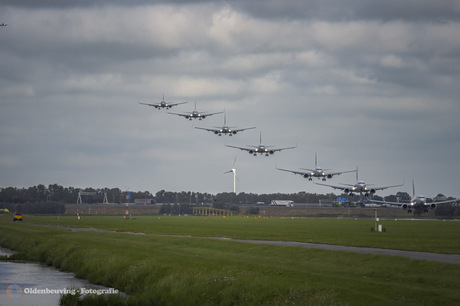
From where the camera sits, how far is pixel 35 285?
149 feet

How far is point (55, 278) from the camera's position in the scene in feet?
165

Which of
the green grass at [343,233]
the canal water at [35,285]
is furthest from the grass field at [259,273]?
the canal water at [35,285]

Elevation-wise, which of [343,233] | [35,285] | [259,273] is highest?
[343,233]

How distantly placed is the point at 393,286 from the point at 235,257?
62.7 ft

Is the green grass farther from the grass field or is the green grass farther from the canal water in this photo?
the canal water

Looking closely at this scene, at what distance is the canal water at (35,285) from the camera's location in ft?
131

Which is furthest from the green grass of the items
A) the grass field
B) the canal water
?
the canal water

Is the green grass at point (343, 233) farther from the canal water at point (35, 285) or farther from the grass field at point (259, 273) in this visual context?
the canal water at point (35, 285)

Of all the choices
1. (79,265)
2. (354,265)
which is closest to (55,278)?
(79,265)

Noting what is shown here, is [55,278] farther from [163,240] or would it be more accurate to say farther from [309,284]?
[309,284]

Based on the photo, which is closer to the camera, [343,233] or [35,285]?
[35,285]

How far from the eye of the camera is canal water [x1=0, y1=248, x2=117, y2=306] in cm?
3997

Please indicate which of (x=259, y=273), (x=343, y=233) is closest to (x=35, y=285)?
(x=259, y=273)

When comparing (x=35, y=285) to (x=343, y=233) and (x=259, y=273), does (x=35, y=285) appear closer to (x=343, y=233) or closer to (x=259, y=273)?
(x=259, y=273)
